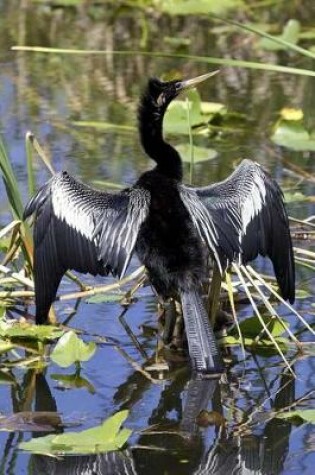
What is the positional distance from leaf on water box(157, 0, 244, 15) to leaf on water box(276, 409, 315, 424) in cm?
775

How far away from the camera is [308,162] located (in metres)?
8.02

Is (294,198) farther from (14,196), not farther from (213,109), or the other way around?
(14,196)

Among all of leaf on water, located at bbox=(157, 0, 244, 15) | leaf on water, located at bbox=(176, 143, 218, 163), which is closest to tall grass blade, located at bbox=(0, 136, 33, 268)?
leaf on water, located at bbox=(176, 143, 218, 163)

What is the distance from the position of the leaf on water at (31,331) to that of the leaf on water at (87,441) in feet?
3.21

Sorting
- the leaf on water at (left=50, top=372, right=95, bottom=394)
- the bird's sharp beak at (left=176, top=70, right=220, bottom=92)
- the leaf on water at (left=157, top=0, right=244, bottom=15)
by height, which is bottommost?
the leaf on water at (left=50, top=372, right=95, bottom=394)

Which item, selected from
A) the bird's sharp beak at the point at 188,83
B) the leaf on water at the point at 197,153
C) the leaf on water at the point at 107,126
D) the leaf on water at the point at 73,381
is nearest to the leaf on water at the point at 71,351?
the leaf on water at the point at 73,381

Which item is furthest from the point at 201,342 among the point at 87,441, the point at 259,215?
the point at 87,441

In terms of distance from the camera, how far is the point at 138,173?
778 centimetres

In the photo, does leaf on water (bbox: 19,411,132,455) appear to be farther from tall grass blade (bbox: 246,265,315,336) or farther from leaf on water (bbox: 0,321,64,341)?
tall grass blade (bbox: 246,265,315,336)

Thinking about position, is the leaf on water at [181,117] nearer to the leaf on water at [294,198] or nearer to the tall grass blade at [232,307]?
the leaf on water at [294,198]

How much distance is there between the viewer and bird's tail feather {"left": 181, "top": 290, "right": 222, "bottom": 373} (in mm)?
4961

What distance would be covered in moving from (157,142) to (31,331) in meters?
1.07

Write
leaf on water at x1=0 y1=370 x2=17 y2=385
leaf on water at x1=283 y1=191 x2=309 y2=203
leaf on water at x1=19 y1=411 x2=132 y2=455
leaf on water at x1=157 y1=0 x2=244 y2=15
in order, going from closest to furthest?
1. leaf on water at x1=19 y1=411 x2=132 y2=455
2. leaf on water at x1=0 y1=370 x2=17 y2=385
3. leaf on water at x1=283 y1=191 x2=309 y2=203
4. leaf on water at x1=157 y1=0 x2=244 y2=15

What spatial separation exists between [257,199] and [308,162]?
2613 millimetres
